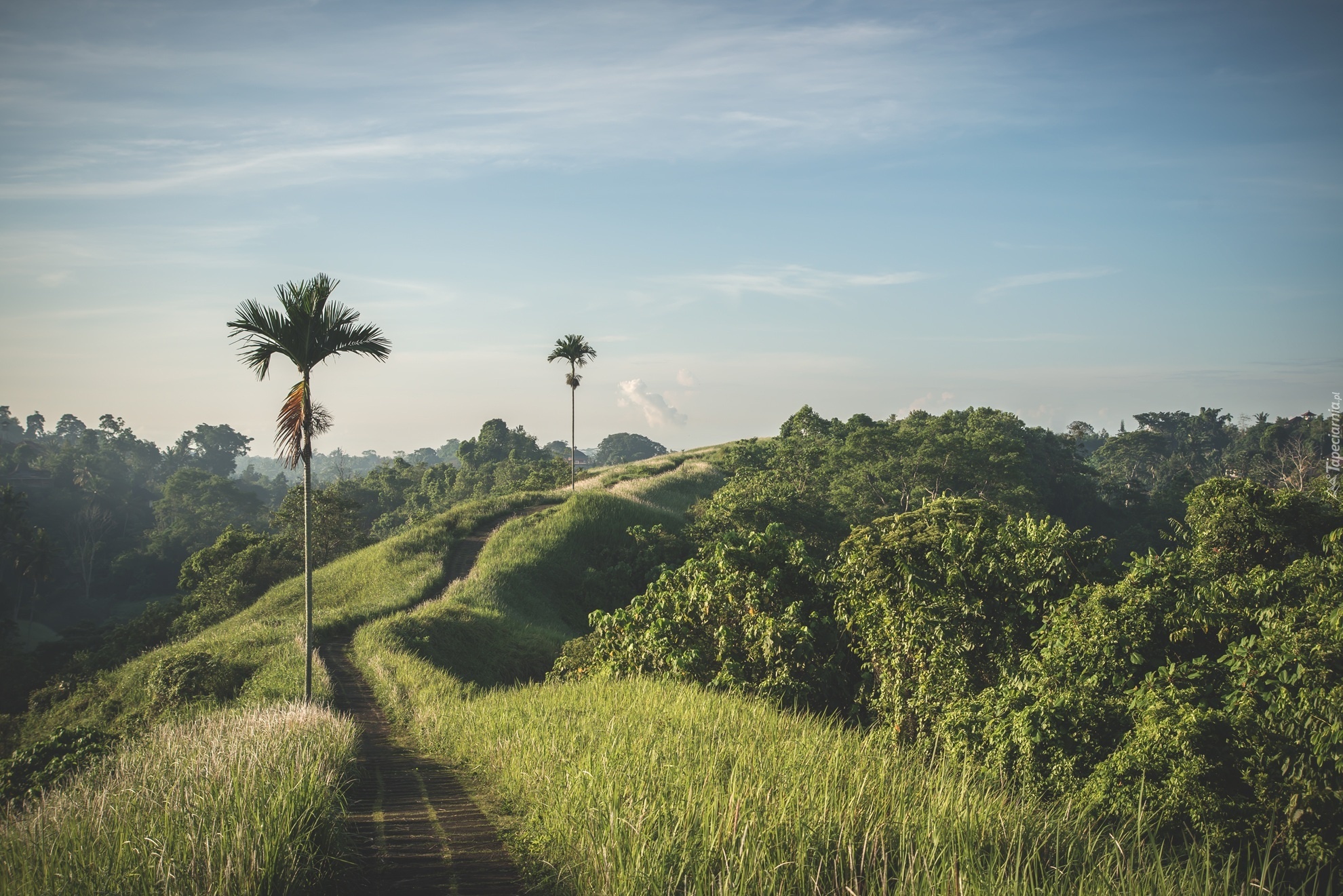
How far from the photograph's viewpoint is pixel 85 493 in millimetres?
86688

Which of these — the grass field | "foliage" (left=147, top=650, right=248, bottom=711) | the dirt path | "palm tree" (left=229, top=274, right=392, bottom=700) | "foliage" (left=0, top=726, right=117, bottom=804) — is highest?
"palm tree" (left=229, top=274, right=392, bottom=700)

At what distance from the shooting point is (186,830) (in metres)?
4.99

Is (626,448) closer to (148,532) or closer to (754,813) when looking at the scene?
(148,532)

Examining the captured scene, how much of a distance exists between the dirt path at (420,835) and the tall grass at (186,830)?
41 cm

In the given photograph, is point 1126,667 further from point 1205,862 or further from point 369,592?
point 369,592

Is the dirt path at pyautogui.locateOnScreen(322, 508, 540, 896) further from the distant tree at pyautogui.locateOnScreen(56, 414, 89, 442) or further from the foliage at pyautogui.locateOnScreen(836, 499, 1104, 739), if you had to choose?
the distant tree at pyautogui.locateOnScreen(56, 414, 89, 442)

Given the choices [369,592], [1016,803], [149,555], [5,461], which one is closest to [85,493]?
[5,461]

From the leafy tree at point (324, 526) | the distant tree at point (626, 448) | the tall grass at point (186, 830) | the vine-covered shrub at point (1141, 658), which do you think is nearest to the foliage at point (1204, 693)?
the vine-covered shrub at point (1141, 658)

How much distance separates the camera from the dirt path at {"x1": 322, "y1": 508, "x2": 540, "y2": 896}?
18.3 feet

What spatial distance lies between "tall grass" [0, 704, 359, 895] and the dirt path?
16.3 inches

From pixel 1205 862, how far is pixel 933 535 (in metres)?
7.75

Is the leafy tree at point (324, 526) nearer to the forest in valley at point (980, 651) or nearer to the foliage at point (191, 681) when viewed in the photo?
the forest in valley at point (980, 651)

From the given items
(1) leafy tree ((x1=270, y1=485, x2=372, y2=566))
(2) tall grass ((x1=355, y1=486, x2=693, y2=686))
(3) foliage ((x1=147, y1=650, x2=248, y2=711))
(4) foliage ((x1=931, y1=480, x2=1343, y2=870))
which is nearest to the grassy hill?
(4) foliage ((x1=931, y1=480, x2=1343, y2=870))

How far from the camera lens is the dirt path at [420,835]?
18.3 feet
